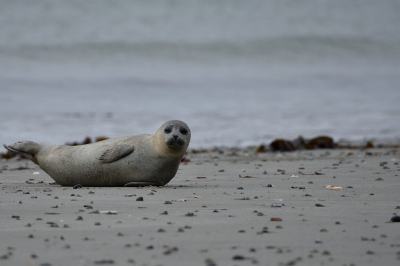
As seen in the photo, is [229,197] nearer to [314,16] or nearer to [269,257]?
[269,257]

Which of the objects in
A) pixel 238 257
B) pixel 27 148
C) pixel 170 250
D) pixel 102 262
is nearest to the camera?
pixel 102 262

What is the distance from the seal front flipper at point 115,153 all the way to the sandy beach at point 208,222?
1.21 ft

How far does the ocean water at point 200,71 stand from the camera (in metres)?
17.5

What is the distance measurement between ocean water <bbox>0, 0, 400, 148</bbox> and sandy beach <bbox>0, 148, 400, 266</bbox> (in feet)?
23.6

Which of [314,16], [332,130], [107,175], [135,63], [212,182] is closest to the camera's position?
[107,175]

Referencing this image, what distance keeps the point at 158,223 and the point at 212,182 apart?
270 centimetres

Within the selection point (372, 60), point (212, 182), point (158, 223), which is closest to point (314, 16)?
point (372, 60)

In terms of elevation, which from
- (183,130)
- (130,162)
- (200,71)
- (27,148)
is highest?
(200,71)

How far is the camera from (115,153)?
6.06 metres

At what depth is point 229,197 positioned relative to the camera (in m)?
5.21

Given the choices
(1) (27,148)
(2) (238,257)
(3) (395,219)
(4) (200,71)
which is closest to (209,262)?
(2) (238,257)

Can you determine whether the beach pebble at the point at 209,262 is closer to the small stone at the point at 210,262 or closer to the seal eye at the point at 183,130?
the small stone at the point at 210,262

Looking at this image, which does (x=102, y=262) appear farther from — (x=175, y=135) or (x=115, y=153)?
(x=115, y=153)

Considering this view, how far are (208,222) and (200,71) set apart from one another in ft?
97.8
